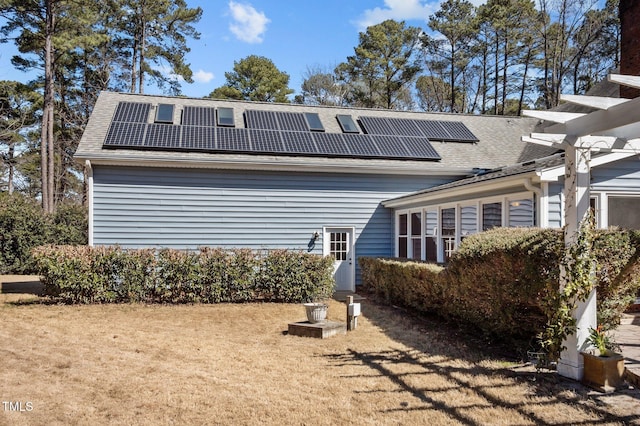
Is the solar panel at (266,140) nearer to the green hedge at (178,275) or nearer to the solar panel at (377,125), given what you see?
the solar panel at (377,125)

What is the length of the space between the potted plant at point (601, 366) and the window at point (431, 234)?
19.6 feet

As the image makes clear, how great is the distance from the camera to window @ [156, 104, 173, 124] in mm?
13305

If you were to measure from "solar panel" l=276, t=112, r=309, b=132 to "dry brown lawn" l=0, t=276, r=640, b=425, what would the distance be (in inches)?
288

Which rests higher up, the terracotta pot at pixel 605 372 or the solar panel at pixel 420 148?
the solar panel at pixel 420 148

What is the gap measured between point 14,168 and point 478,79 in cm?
2608

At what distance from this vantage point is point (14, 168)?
24.8 meters

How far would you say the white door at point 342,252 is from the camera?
1294cm

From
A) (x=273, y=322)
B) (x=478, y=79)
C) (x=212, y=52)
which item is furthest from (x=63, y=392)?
(x=478, y=79)

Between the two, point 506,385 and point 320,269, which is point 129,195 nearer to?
point 320,269

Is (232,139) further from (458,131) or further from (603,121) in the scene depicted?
(603,121)

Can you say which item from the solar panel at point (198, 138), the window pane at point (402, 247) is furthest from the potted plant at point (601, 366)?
the solar panel at point (198, 138)

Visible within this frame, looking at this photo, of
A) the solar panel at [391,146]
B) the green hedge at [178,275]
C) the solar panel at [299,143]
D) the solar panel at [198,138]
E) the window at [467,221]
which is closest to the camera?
the green hedge at [178,275]

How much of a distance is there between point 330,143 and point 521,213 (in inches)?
251

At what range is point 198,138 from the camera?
12461mm
